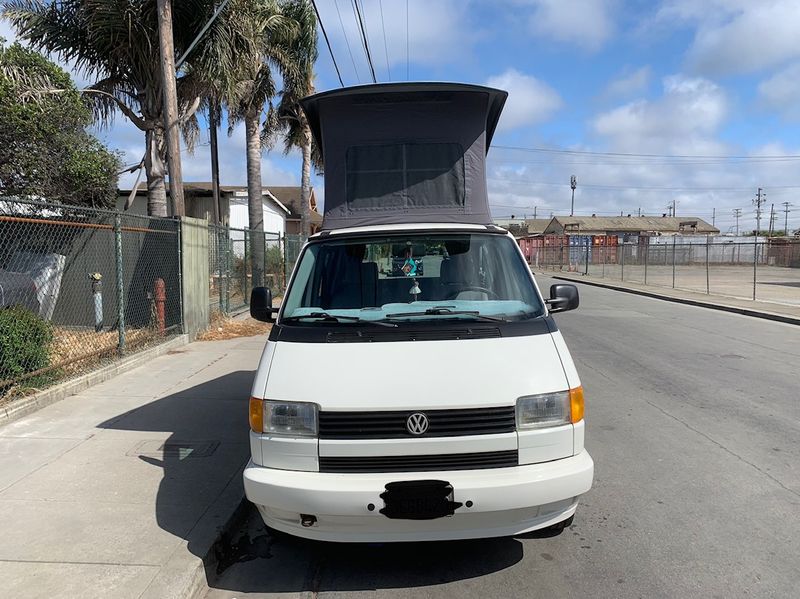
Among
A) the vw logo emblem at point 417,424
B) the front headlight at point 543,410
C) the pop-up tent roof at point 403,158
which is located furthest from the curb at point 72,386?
the front headlight at point 543,410

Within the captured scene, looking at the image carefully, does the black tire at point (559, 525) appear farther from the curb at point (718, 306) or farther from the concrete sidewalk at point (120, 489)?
the curb at point (718, 306)

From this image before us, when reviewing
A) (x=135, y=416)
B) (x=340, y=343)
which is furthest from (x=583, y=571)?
(x=135, y=416)

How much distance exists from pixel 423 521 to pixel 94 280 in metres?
8.80

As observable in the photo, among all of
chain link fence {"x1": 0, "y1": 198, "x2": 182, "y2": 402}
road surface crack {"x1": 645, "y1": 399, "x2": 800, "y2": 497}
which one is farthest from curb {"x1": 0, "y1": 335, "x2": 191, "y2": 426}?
road surface crack {"x1": 645, "y1": 399, "x2": 800, "y2": 497}

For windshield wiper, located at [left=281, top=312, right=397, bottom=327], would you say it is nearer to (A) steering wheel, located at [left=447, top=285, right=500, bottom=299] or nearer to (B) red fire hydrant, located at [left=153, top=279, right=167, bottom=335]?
(A) steering wheel, located at [left=447, top=285, right=500, bottom=299]

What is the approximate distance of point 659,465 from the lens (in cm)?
504

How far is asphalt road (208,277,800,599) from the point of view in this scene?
→ 130 inches

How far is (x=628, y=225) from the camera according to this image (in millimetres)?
84562

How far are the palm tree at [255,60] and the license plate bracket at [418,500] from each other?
1118cm

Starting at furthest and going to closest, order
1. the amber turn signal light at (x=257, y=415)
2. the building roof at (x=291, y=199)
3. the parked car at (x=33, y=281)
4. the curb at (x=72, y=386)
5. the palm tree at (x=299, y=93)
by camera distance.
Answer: the building roof at (x=291, y=199), the palm tree at (x=299, y=93), the parked car at (x=33, y=281), the curb at (x=72, y=386), the amber turn signal light at (x=257, y=415)

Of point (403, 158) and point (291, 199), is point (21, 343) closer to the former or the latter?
point (403, 158)

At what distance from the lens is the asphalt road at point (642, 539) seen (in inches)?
130

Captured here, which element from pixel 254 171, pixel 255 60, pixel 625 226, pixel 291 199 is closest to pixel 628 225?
pixel 625 226

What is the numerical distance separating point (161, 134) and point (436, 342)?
1136 centimetres
